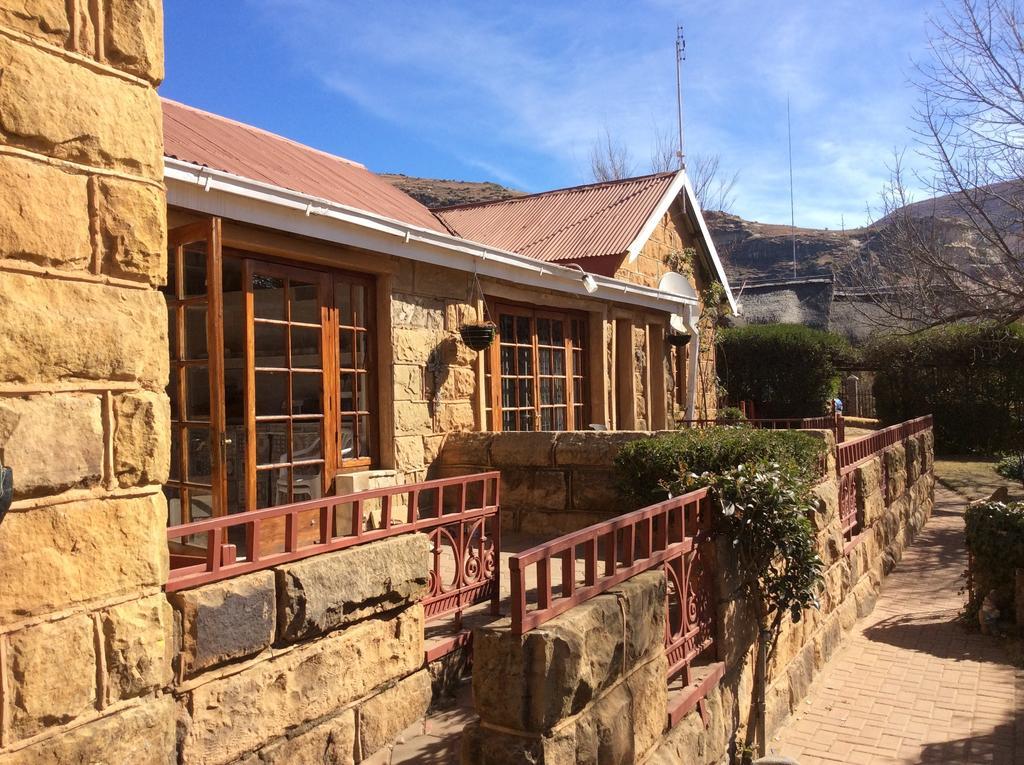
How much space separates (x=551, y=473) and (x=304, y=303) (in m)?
2.40

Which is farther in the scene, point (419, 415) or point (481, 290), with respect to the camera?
point (481, 290)

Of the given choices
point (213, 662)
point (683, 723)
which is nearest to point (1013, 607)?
point (683, 723)

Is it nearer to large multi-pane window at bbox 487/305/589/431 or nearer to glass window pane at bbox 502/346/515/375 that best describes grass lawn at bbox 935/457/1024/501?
large multi-pane window at bbox 487/305/589/431

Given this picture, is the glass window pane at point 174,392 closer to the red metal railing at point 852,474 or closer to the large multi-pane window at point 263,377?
the large multi-pane window at point 263,377

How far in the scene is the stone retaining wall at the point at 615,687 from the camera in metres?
2.65

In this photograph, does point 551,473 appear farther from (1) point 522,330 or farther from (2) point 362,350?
(1) point 522,330

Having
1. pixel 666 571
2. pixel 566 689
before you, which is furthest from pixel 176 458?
pixel 566 689

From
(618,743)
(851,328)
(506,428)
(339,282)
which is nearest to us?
(618,743)

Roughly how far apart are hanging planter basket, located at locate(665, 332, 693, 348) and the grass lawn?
4804 millimetres

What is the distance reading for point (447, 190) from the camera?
5547 centimetres

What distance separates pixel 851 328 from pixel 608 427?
73.6ft

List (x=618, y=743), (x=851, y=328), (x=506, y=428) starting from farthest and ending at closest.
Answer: (x=851, y=328) → (x=506, y=428) → (x=618, y=743)

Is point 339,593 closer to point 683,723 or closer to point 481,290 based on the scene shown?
point 683,723

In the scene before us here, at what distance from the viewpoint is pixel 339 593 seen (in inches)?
129
